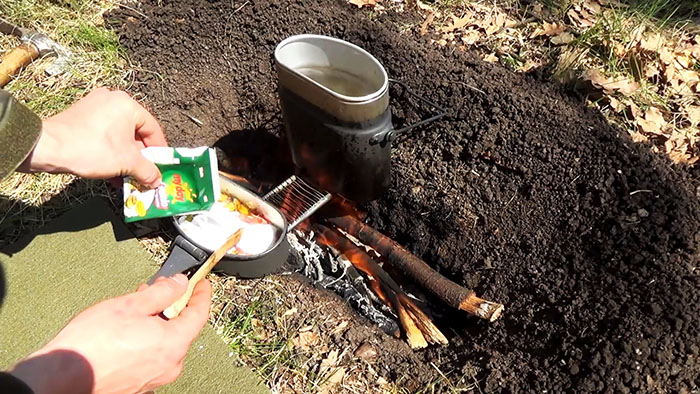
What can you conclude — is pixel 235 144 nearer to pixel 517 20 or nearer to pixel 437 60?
pixel 437 60

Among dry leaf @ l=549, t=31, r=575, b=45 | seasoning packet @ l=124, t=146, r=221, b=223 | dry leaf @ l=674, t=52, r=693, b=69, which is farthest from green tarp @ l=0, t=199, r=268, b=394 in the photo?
dry leaf @ l=674, t=52, r=693, b=69

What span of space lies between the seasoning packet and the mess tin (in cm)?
9

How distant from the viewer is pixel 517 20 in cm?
315

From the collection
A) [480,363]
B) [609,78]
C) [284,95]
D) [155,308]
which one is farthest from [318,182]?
[609,78]

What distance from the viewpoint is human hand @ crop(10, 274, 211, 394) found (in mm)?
1240

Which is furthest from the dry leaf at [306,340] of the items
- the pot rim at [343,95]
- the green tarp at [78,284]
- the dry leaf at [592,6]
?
Result: the dry leaf at [592,6]

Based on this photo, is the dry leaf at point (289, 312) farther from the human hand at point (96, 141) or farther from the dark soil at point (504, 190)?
the human hand at point (96, 141)

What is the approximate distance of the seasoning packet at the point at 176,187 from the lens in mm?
2252

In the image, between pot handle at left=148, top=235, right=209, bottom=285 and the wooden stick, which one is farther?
pot handle at left=148, top=235, right=209, bottom=285

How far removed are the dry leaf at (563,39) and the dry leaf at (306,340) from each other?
6.63ft

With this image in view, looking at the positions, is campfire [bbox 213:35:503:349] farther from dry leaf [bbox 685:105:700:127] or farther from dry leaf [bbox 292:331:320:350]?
dry leaf [bbox 685:105:700:127]

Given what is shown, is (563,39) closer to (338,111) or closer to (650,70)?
(650,70)

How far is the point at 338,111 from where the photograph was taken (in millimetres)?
2146

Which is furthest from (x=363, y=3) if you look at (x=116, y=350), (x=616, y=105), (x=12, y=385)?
(x=12, y=385)
